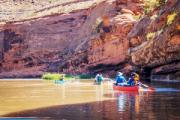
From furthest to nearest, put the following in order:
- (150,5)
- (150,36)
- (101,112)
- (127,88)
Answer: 1. (150,5)
2. (150,36)
3. (127,88)
4. (101,112)

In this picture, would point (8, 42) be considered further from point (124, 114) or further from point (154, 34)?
point (124, 114)

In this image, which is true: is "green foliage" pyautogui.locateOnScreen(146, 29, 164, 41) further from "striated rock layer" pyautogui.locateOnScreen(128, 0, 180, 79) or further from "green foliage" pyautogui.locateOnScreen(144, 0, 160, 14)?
"green foliage" pyautogui.locateOnScreen(144, 0, 160, 14)

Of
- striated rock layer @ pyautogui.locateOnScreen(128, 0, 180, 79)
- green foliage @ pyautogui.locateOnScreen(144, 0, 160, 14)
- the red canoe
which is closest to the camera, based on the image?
the red canoe

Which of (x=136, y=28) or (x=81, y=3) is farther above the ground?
(x=81, y=3)

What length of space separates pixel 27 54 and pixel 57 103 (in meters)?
62.5

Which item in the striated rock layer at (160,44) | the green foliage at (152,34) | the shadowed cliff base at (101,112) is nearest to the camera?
the shadowed cliff base at (101,112)

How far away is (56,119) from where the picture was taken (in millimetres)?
18172

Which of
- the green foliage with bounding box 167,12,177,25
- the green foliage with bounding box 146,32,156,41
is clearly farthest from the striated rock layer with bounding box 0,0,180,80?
the green foliage with bounding box 146,32,156,41

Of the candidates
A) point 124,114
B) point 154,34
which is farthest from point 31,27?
point 124,114

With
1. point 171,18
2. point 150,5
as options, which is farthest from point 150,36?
point 150,5

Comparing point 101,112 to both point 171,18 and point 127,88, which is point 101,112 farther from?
point 171,18

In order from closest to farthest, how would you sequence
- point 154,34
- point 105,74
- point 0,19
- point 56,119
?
point 56,119 < point 154,34 < point 105,74 < point 0,19

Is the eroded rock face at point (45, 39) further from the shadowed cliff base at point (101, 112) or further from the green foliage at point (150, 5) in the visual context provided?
the shadowed cliff base at point (101, 112)

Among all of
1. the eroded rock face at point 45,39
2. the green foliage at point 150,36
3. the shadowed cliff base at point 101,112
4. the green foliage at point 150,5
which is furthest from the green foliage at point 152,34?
the eroded rock face at point 45,39
